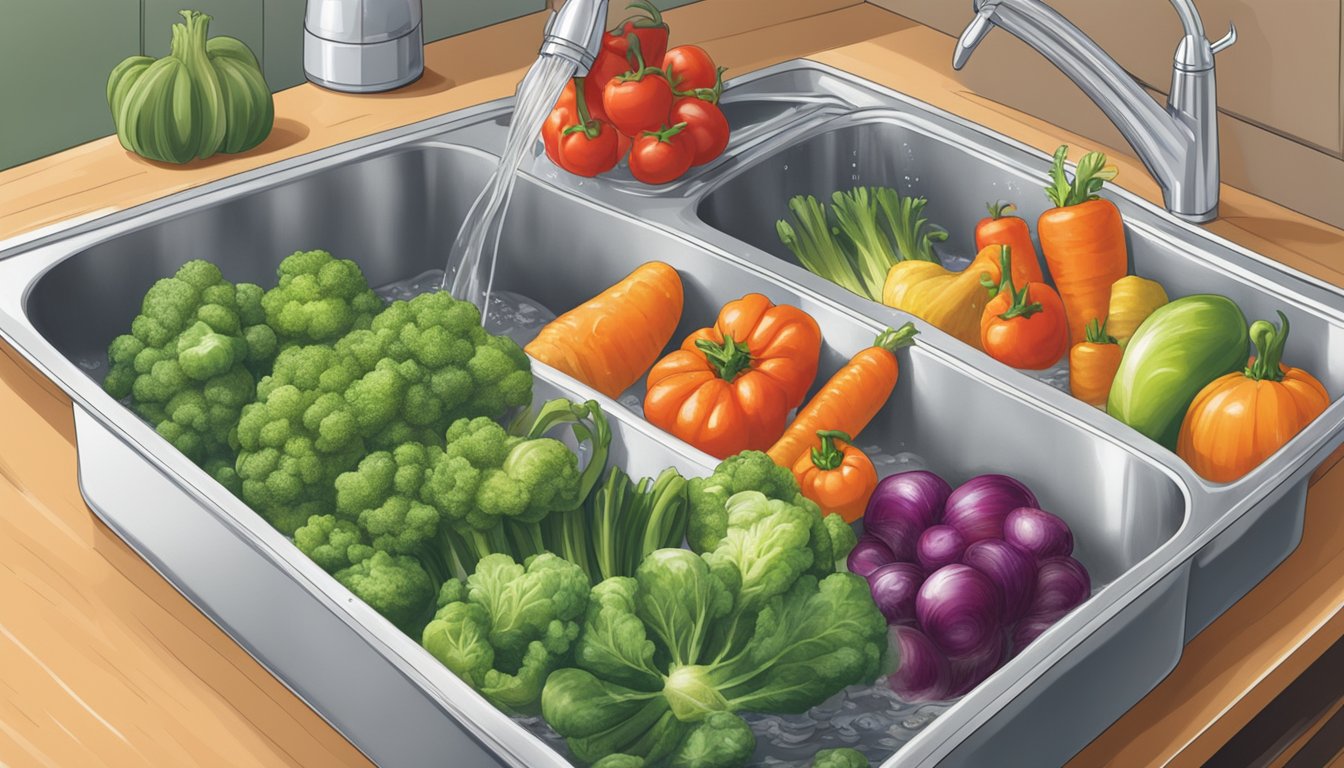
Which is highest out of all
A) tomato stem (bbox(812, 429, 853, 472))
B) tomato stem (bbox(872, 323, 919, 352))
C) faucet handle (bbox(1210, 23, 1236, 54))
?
faucet handle (bbox(1210, 23, 1236, 54))

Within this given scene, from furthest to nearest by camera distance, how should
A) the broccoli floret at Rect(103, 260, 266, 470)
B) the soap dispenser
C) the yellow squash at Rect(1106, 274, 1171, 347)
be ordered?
the soap dispenser → the yellow squash at Rect(1106, 274, 1171, 347) → the broccoli floret at Rect(103, 260, 266, 470)

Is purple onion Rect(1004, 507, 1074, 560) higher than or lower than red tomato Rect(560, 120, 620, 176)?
lower

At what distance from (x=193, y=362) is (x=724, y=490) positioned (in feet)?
1.35

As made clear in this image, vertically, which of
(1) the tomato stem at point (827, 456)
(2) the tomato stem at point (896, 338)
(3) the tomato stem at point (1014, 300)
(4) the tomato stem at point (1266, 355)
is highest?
(4) the tomato stem at point (1266, 355)

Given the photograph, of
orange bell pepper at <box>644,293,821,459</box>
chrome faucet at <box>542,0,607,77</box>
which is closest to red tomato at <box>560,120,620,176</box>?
chrome faucet at <box>542,0,607,77</box>

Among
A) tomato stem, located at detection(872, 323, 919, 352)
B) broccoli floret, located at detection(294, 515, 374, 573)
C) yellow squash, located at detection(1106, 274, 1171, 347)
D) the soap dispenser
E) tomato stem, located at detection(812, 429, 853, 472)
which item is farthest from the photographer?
the soap dispenser

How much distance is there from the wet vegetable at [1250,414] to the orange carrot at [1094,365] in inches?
4.3

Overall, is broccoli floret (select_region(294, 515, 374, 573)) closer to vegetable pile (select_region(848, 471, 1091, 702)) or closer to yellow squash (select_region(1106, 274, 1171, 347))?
vegetable pile (select_region(848, 471, 1091, 702))

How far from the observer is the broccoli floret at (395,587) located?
911 mm

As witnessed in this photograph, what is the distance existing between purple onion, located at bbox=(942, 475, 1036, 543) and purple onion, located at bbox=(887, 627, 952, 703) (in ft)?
0.44

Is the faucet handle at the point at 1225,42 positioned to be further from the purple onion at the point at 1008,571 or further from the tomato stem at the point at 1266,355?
the purple onion at the point at 1008,571

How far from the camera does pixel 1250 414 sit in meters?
1.17

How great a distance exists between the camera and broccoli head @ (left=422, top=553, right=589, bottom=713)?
33.5 inches

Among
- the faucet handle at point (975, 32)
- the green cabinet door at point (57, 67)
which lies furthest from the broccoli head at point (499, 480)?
the green cabinet door at point (57, 67)
